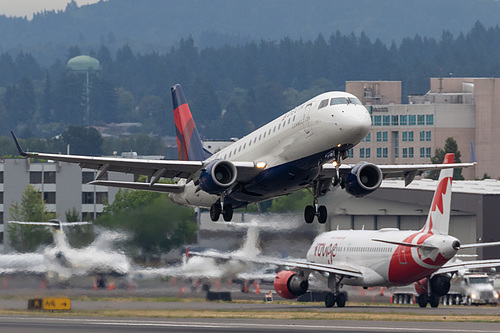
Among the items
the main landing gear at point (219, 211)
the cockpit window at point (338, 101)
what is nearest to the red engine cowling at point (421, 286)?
the main landing gear at point (219, 211)

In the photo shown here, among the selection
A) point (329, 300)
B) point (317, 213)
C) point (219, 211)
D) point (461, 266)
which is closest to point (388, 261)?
point (329, 300)

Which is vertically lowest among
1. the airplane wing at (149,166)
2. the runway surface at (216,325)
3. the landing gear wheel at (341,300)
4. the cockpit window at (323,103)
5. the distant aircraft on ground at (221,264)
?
the runway surface at (216,325)

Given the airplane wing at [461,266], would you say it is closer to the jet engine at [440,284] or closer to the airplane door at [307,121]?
the jet engine at [440,284]

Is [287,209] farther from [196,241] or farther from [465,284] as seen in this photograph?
[465,284]

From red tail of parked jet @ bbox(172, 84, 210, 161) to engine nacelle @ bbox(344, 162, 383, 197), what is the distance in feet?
53.8

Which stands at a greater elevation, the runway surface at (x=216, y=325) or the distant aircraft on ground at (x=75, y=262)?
the distant aircraft on ground at (x=75, y=262)

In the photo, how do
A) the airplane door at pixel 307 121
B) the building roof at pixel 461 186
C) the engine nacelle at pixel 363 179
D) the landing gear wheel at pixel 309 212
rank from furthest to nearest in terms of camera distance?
the building roof at pixel 461 186 < the landing gear wheel at pixel 309 212 < the engine nacelle at pixel 363 179 < the airplane door at pixel 307 121

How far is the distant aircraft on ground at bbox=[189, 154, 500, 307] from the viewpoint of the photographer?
267ft

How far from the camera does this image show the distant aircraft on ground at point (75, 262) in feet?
259

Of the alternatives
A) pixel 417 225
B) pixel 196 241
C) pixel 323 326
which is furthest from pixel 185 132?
pixel 417 225

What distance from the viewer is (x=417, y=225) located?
362 ft

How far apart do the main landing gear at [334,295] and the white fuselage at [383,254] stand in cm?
110

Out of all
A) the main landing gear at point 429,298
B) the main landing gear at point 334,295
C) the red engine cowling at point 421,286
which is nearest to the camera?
the main landing gear at point 429,298

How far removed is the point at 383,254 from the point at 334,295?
4.83 m
